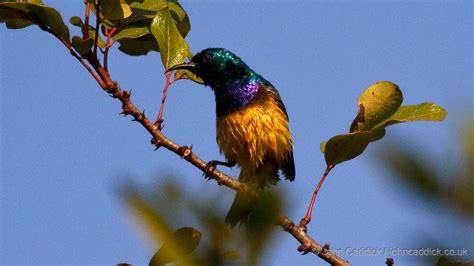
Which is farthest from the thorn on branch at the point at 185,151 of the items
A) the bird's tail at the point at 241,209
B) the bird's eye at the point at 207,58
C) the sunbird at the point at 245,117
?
the bird's eye at the point at 207,58

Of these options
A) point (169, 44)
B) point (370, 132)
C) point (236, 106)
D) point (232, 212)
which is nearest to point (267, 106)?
point (236, 106)

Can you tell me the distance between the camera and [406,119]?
8.61ft

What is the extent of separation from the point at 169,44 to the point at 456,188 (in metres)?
3.05

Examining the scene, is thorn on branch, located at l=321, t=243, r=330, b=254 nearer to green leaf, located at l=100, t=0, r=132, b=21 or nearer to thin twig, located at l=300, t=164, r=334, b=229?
thin twig, located at l=300, t=164, r=334, b=229

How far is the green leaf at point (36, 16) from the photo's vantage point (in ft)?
10.6

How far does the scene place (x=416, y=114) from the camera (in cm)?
266

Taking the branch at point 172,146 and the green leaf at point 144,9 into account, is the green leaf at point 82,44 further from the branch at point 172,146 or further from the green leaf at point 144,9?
the green leaf at point 144,9

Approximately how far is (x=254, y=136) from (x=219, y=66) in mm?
985

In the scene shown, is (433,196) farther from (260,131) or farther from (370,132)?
(260,131)

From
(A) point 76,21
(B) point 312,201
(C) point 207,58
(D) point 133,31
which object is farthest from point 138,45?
(C) point 207,58

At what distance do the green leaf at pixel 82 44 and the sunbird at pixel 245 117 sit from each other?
7.75 feet

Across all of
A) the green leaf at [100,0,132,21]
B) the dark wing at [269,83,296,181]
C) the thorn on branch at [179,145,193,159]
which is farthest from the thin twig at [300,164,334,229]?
the dark wing at [269,83,296,181]

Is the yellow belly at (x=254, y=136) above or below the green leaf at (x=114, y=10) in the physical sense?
above

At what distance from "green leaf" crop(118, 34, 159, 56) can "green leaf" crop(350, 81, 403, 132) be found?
177 cm
